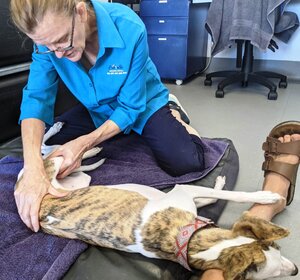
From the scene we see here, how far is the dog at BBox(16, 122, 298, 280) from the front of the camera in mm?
958

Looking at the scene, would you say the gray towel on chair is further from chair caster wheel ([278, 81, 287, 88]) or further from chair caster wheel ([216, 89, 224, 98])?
chair caster wheel ([278, 81, 287, 88])

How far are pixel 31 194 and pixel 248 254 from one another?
727mm

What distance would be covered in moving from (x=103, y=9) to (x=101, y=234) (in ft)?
3.02

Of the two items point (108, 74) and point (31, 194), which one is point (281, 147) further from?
point (31, 194)

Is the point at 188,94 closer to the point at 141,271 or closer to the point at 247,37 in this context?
the point at 247,37

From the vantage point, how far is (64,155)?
4.70ft

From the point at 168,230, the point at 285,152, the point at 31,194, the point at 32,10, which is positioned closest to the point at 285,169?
the point at 285,152

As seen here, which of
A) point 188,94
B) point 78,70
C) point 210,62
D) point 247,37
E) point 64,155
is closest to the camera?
point 64,155

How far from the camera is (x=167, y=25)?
3578 mm

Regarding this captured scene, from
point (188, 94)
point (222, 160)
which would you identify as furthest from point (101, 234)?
point (188, 94)

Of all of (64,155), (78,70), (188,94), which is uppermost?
(78,70)

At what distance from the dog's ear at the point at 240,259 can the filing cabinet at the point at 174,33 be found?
2853 mm

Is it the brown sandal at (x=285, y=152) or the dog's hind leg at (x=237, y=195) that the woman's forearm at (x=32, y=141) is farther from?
the brown sandal at (x=285, y=152)

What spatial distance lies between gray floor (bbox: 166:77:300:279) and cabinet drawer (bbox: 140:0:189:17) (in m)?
0.72
